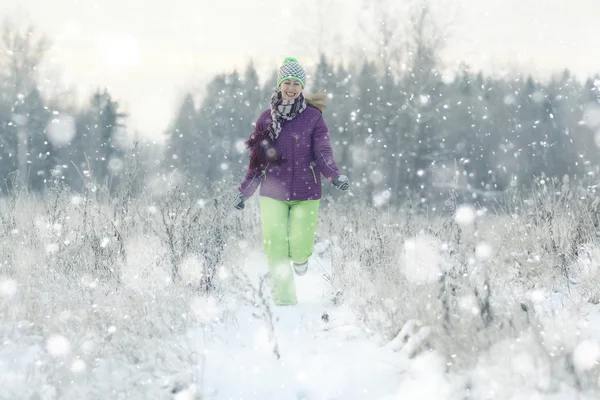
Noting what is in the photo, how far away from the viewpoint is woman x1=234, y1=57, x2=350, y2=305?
4633 mm

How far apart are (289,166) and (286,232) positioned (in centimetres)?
56

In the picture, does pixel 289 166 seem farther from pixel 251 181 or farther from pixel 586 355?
pixel 586 355

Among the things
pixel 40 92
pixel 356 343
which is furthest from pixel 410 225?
pixel 40 92

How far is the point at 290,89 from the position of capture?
15.2 feet

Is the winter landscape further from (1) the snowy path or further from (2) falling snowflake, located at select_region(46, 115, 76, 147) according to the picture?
(2) falling snowflake, located at select_region(46, 115, 76, 147)

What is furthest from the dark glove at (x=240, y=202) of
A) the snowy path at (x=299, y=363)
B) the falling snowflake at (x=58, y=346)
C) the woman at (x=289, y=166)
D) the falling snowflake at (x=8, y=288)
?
the falling snowflake at (x=58, y=346)

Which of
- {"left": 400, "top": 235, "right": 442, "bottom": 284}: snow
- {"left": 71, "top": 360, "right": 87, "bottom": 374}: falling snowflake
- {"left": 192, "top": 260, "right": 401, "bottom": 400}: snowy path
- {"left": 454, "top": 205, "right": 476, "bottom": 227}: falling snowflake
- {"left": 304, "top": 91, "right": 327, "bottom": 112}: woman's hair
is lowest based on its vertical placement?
{"left": 192, "top": 260, "right": 401, "bottom": 400}: snowy path

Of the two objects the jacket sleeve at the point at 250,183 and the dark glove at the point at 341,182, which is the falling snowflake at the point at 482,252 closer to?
the dark glove at the point at 341,182

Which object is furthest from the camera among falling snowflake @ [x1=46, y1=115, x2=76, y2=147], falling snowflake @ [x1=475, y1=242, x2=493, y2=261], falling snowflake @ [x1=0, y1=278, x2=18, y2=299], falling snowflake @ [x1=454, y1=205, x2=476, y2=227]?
falling snowflake @ [x1=46, y1=115, x2=76, y2=147]

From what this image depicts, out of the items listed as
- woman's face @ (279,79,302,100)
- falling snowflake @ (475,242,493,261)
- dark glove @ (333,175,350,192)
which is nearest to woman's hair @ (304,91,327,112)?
woman's face @ (279,79,302,100)

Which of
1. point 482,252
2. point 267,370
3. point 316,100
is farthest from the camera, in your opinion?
point 316,100

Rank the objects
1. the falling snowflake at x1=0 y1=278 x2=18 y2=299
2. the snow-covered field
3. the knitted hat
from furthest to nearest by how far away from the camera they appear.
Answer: the knitted hat
the falling snowflake at x1=0 y1=278 x2=18 y2=299
the snow-covered field

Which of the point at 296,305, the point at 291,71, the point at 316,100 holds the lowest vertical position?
the point at 296,305

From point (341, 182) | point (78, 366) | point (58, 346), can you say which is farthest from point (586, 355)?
point (58, 346)
